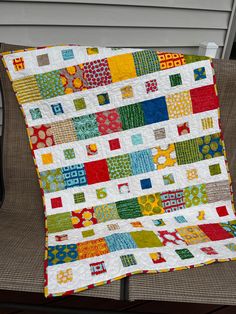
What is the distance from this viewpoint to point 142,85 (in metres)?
1.21

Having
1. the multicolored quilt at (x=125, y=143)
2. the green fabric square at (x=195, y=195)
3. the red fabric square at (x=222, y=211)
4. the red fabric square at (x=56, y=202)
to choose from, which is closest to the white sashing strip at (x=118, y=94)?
the multicolored quilt at (x=125, y=143)

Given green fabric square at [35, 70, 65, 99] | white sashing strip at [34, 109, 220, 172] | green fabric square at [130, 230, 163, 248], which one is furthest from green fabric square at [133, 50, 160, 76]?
green fabric square at [130, 230, 163, 248]

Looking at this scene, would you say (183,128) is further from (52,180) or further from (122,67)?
(52,180)

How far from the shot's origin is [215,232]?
115 centimetres

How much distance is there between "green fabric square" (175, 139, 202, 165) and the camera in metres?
1.26

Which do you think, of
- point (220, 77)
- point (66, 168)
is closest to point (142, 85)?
point (220, 77)

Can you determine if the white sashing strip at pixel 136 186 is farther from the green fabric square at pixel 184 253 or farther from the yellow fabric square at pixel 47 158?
the green fabric square at pixel 184 253

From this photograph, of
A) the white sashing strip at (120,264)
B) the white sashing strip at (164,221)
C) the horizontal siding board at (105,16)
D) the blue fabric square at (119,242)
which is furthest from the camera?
the horizontal siding board at (105,16)

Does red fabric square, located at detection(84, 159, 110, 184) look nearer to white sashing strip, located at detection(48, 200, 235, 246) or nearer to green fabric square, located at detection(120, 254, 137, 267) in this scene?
white sashing strip, located at detection(48, 200, 235, 246)

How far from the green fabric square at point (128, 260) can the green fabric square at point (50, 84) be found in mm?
694

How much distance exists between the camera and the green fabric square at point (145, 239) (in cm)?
105

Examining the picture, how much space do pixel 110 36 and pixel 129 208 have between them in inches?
40.2

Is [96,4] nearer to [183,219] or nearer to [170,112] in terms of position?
[170,112]

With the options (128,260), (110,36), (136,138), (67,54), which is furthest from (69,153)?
(110,36)
